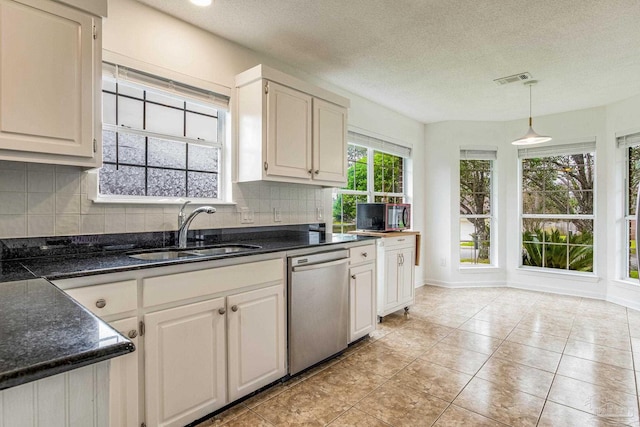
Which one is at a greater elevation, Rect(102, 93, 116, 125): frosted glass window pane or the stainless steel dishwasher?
Rect(102, 93, 116, 125): frosted glass window pane

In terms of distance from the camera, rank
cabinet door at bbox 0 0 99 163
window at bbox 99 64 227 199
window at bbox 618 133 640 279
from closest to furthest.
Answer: cabinet door at bbox 0 0 99 163
window at bbox 99 64 227 199
window at bbox 618 133 640 279

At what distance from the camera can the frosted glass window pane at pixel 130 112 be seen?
2.25m

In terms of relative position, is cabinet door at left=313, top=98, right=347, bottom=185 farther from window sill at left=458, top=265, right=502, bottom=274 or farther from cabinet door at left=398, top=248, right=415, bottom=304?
window sill at left=458, top=265, right=502, bottom=274

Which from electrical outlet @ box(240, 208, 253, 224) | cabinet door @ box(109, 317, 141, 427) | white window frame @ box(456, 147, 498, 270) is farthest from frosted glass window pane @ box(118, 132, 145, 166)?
white window frame @ box(456, 147, 498, 270)

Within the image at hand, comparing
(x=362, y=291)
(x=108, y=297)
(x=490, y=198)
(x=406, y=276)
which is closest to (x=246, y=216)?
(x=362, y=291)

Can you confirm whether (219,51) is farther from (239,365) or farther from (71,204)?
(239,365)

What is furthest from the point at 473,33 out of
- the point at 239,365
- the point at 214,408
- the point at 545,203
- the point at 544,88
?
the point at 545,203

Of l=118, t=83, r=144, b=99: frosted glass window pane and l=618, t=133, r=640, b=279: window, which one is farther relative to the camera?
l=618, t=133, r=640, b=279: window

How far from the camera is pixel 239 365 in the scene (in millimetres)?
1994

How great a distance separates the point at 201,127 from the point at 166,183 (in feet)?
1.69

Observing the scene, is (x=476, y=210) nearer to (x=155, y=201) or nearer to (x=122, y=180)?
(x=155, y=201)

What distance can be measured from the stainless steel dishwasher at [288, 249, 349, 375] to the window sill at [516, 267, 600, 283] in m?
3.59

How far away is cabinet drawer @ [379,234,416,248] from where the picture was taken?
350cm

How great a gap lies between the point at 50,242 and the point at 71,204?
226mm
